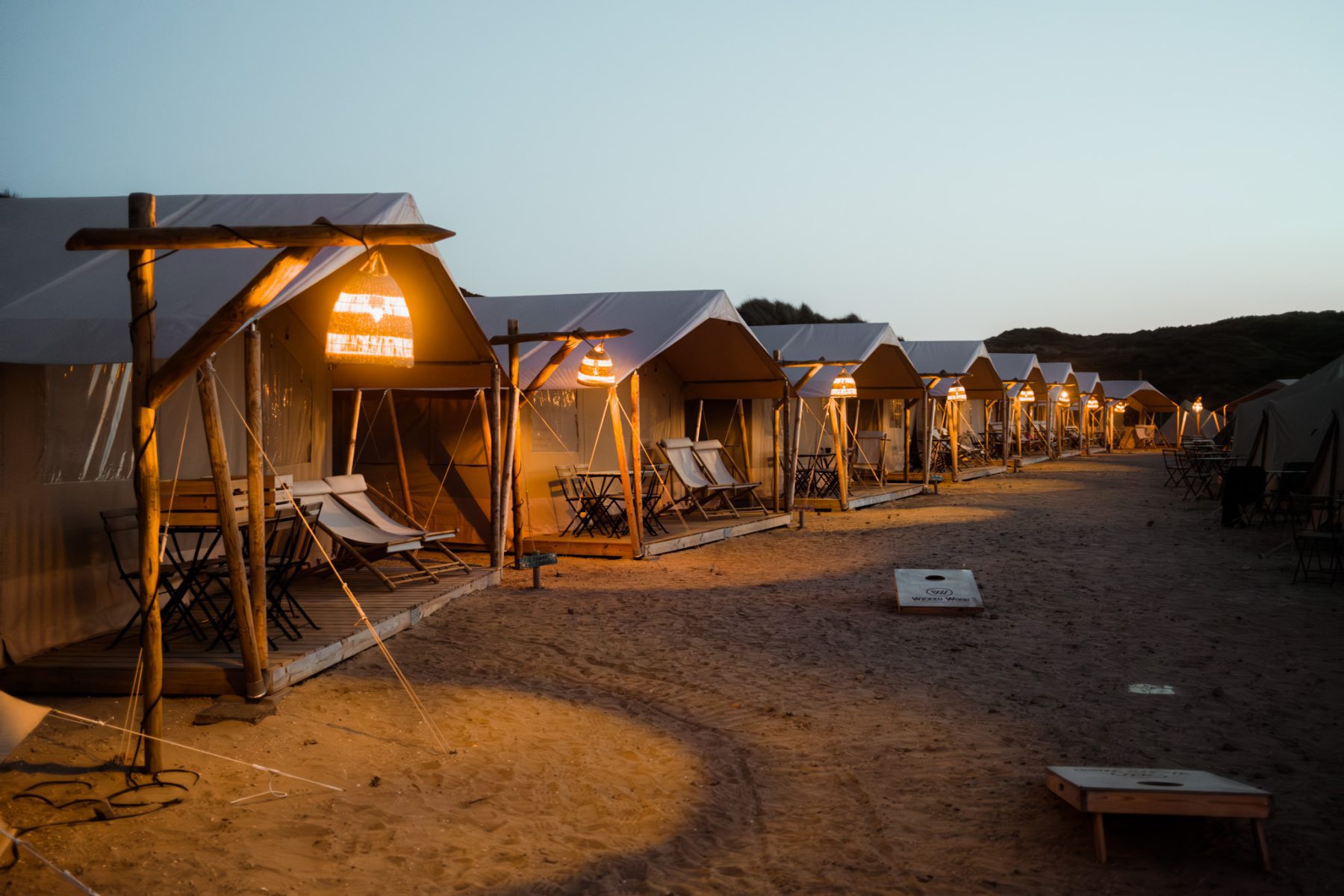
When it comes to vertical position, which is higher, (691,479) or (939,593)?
(691,479)

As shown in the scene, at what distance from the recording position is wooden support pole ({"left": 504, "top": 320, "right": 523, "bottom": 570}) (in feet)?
29.2

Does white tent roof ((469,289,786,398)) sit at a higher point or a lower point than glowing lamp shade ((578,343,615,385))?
higher

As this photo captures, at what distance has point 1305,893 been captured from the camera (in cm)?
305

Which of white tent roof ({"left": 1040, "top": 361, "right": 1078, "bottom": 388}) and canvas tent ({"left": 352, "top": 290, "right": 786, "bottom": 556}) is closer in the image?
canvas tent ({"left": 352, "top": 290, "right": 786, "bottom": 556})

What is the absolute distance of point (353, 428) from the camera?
964cm

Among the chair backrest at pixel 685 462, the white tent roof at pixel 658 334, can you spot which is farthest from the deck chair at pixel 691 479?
the white tent roof at pixel 658 334

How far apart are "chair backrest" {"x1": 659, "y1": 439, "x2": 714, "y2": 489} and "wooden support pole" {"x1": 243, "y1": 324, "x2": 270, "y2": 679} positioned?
7218 millimetres

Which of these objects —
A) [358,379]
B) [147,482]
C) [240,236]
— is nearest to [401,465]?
[358,379]

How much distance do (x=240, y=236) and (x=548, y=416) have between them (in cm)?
695

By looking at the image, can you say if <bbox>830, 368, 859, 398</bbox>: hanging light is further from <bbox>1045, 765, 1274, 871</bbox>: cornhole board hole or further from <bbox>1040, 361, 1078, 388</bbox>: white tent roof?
<bbox>1040, 361, 1078, 388</bbox>: white tent roof

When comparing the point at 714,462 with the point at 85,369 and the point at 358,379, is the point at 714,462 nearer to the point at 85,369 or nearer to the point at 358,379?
the point at 358,379

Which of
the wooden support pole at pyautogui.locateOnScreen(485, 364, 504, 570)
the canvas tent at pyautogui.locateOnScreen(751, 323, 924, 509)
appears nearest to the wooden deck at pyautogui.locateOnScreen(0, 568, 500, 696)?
the wooden support pole at pyautogui.locateOnScreen(485, 364, 504, 570)

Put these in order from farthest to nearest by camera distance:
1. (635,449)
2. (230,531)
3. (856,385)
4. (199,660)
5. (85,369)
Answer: (856,385) → (635,449) → (85,369) → (199,660) → (230,531)

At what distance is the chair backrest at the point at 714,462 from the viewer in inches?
507
